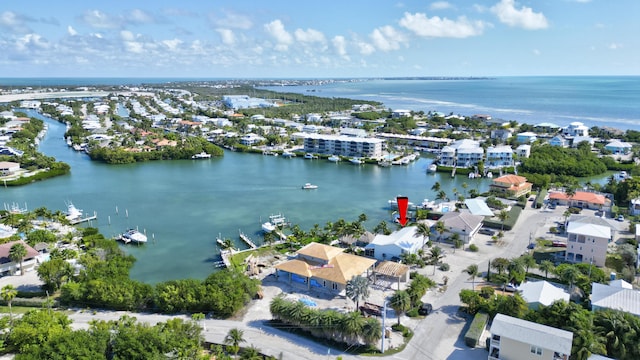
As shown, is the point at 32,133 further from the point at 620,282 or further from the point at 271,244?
the point at 620,282

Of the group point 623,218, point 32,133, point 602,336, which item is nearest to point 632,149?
point 623,218

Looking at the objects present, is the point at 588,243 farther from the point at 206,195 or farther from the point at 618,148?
the point at 618,148

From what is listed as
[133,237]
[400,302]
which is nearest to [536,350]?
[400,302]

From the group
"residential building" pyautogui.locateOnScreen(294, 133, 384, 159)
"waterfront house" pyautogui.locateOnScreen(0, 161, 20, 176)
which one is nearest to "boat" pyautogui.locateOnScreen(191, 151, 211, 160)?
"residential building" pyautogui.locateOnScreen(294, 133, 384, 159)

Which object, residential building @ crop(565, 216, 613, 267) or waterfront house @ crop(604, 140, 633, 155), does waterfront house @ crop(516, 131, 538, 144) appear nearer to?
waterfront house @ crop(604, 140, 633, 155)

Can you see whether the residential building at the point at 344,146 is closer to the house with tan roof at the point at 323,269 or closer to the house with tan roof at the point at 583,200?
the house with tan roof at the point at 583,200

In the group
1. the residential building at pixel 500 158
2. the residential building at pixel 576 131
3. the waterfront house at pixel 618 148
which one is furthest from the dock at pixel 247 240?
the residential building at pixel 576 131
